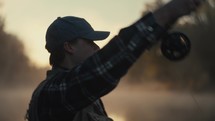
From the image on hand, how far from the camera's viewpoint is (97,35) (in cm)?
294

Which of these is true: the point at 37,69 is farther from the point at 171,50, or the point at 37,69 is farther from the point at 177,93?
the point at 171,50

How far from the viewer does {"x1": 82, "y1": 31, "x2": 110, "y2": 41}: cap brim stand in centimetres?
287

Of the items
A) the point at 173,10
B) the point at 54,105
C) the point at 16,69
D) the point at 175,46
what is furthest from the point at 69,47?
the point at 16,69

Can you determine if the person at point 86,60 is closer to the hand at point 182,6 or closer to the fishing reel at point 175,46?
the hand at point 182,6

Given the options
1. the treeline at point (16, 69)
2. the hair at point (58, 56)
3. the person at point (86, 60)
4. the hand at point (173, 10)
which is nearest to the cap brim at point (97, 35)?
the person at point (86, 60)

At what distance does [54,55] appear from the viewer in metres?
2.95

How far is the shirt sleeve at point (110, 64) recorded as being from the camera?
233cm

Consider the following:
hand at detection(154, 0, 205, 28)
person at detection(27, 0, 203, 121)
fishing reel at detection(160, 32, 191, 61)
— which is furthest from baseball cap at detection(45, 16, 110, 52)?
hand at detection(154, 0, 205, 28)

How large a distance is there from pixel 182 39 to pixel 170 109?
101ft

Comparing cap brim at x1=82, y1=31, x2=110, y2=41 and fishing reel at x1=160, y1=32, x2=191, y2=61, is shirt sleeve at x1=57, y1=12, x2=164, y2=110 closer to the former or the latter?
fishing reel at x1=160, y1=32, x2=191, y2=61

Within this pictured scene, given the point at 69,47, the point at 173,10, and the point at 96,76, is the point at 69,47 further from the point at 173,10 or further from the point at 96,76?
the point at 173,10

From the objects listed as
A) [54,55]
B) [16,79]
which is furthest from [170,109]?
[54,55]

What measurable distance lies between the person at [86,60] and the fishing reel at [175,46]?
10cm

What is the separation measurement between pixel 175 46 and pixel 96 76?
301 mm
